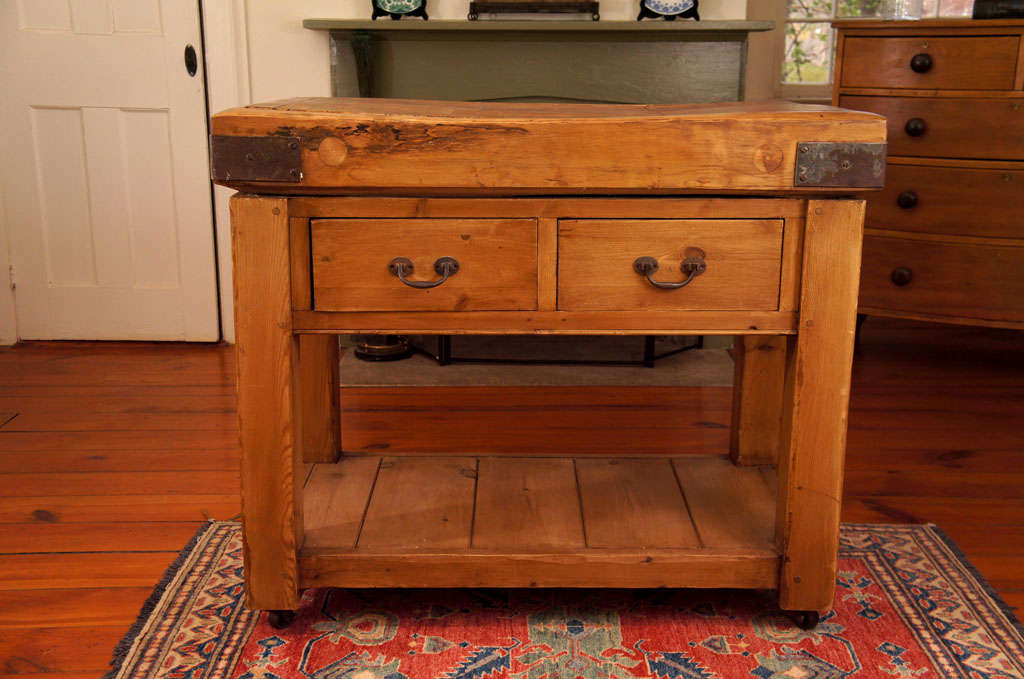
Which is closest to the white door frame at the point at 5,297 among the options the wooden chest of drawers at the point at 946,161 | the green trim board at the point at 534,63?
the green trim board at the point at 534,63

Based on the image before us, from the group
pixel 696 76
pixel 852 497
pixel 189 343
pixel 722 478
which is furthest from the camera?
pixel 189 343

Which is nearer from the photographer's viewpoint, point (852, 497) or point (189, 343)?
point (852, 497)

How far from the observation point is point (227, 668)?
1.53m

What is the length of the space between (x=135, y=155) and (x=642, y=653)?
100 inches

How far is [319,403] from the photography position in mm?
1971

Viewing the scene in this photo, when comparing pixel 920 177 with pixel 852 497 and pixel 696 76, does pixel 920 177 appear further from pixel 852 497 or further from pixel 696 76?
pixel 852 497

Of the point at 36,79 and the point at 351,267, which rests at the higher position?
the point at 36,79

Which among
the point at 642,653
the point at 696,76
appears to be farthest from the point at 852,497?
the point at 696,76

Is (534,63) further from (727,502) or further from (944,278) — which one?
(727,502)

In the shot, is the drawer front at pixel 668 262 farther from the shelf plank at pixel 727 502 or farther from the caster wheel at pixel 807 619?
the caster wheel at pixel 807 619

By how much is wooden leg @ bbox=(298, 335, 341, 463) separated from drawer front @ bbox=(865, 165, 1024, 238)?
1.97 metres

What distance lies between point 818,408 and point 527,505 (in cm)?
55

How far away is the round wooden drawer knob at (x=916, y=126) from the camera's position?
118 inches

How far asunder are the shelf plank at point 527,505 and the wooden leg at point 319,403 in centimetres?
31
